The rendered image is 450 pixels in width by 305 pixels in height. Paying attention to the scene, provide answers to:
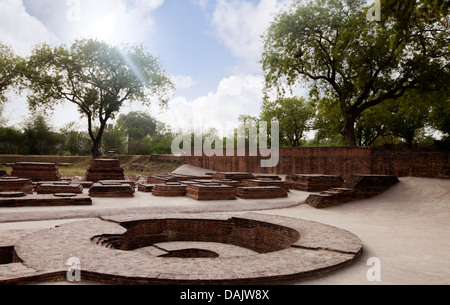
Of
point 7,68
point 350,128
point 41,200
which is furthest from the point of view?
point 7,68

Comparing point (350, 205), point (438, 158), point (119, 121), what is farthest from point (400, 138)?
point (119, 121)

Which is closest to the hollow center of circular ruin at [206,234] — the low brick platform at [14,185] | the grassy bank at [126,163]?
the low brick platform at [14,185]

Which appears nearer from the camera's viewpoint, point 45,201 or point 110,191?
point 45,201

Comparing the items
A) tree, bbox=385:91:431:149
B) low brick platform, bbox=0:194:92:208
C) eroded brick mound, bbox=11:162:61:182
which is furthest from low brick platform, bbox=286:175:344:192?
tree, bbox=385:91:431:149

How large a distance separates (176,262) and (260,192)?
665cm

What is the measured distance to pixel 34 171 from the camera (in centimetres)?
1109

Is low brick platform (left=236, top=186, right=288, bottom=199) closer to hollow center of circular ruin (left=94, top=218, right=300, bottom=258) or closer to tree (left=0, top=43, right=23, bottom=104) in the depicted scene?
hollow center of circular ruin (left=94, top=218, right=300, bottom=258)

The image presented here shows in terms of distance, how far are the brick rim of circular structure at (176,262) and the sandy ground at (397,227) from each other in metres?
0.18

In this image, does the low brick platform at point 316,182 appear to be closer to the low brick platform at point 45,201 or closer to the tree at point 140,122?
the low brick platform at point 45,201

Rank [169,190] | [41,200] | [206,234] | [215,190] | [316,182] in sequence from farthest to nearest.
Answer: [316,182]
[169,190]
[215,190]
[41,200]
[206,234]

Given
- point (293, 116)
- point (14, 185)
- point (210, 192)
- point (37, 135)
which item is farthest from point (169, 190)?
point (37, 135)

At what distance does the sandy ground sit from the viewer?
3221 millimetres

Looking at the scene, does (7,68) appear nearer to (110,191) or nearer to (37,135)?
(37,135)
